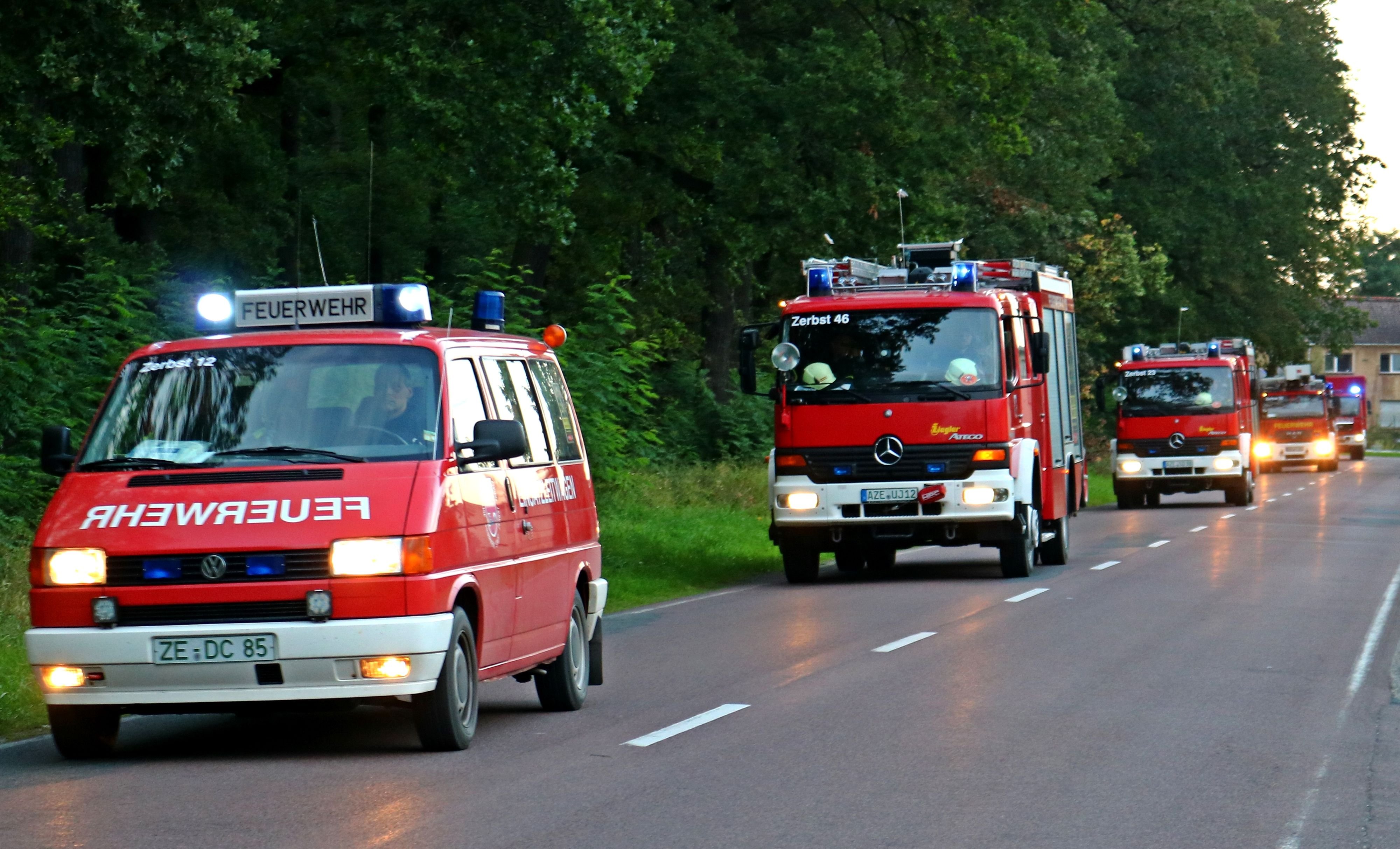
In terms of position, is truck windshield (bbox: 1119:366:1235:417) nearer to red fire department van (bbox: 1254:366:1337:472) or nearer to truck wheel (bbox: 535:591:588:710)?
truck wheel (bbox: 535:591:588:710)

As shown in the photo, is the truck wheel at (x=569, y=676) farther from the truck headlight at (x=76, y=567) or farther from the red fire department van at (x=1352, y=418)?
the red fire department van at (x=1352, y=418)

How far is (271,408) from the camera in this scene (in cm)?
905

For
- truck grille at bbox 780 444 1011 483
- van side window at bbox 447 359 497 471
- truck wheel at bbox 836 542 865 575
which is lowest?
truck wheel at bbox 836 542 865 575

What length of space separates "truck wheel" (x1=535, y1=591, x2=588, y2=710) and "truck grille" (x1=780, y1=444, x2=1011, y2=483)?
8.65m

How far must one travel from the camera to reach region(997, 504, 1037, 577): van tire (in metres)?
19.7

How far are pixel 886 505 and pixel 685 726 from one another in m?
9.54

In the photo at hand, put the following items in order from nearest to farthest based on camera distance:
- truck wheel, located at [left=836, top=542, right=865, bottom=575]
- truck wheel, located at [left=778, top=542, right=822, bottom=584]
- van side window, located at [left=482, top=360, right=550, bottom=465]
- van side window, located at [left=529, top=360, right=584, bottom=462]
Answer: van side window, located at [left=482, top=360, right=550, bottom=465], van side window, located at [left=529, top=360, right=584, bottom=462], truck wheel, located at [left=778, top=542, right=822, bottom=584], truck wheel, located at [left=836, top=542, right=865, bottom=575]

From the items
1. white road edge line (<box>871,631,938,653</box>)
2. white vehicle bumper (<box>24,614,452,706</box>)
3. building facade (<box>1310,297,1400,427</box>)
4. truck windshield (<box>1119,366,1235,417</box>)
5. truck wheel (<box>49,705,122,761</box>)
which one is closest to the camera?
white vehicle bumper (<box>24,614,452,706</box>)

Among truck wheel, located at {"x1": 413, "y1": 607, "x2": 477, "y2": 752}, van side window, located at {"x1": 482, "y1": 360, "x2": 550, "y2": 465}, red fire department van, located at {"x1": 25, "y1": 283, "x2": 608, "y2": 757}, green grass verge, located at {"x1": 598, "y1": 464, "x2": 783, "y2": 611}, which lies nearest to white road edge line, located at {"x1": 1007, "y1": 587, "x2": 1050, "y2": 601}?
green grass verge, located at {"x1": 598, "y1": 464, "x2": 783, "y2": 611}

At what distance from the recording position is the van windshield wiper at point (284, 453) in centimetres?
879

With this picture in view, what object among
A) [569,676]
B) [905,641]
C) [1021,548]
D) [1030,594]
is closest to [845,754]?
[569,676]

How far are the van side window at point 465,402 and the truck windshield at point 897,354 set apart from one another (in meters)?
9.82

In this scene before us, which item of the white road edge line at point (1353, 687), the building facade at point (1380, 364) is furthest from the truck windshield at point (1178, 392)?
the building facade at point (1380, 364)

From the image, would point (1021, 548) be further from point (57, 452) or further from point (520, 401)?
point (57, 452)
